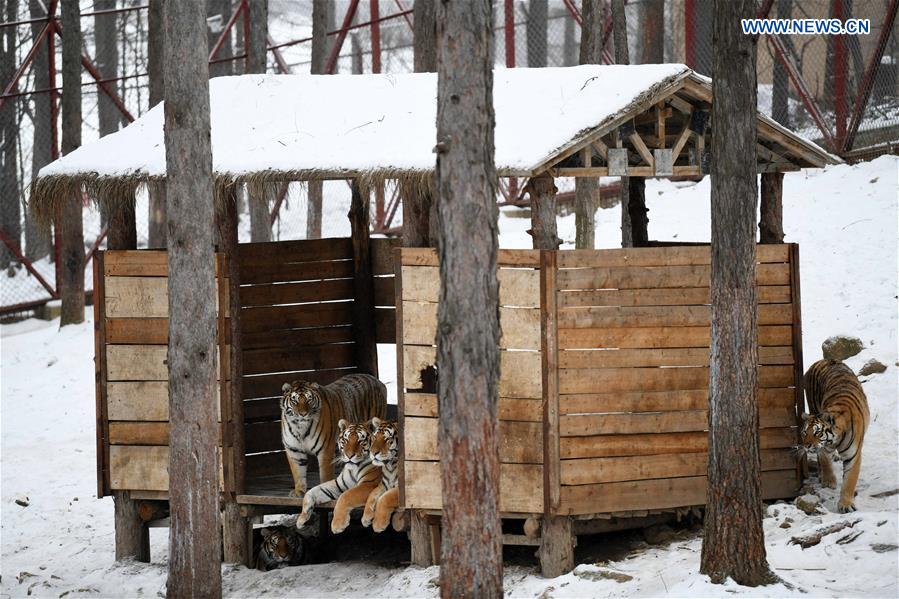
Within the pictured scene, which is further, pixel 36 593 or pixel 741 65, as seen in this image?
pixel 36 593

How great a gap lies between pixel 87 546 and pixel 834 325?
312 inches

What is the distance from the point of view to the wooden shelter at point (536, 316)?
7.95 m

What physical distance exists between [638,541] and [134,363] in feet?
14.1

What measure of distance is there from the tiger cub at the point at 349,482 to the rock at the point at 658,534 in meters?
2.18

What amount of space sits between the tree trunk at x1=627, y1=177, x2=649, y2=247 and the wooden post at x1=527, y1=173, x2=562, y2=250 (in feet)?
8.16

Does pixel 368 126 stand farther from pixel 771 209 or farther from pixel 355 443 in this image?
pixel 771 209

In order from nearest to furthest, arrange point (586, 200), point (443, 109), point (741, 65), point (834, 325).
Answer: point (443, 109), point (741, 65), point (834, 325), point (586, 200)

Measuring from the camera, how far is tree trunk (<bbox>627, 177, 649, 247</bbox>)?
33.7 feet

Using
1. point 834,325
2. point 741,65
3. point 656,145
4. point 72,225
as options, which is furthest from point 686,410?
point 72,225

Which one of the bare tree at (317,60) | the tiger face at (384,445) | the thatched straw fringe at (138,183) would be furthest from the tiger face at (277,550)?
the bare tree at (317,60)

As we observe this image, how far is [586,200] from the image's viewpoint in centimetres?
1282

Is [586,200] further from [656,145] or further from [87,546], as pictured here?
[87,546]

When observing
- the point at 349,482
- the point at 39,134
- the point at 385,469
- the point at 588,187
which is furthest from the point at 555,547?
the point at 39,134

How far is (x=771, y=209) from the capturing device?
9039 millimetres
